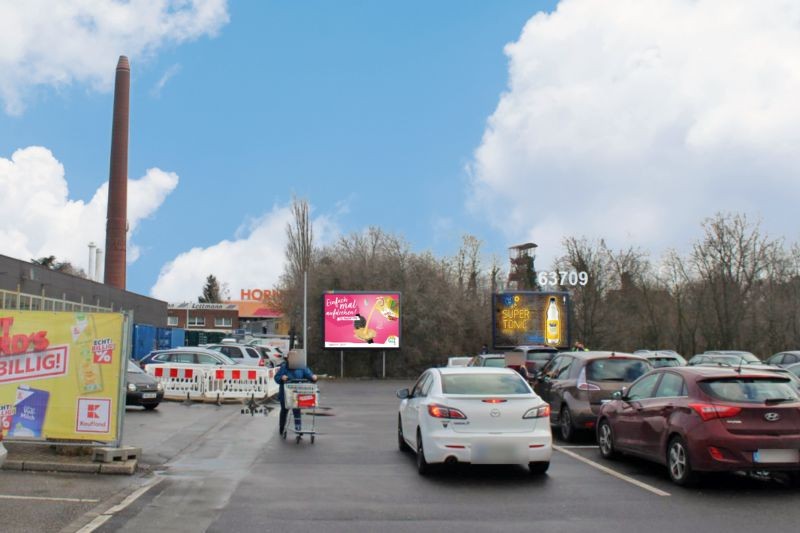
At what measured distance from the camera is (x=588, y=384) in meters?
13.7

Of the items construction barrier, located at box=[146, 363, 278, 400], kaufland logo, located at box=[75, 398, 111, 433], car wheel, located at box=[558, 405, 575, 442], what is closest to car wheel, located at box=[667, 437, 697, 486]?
car wheel, located at box=[558, 405, 575, 442]

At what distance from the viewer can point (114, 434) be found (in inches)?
431

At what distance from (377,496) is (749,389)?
471cm

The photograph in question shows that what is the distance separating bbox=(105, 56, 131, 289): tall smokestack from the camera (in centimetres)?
5247

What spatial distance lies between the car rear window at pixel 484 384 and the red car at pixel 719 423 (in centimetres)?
175

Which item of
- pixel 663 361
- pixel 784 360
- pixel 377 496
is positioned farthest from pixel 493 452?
pixel 784 360

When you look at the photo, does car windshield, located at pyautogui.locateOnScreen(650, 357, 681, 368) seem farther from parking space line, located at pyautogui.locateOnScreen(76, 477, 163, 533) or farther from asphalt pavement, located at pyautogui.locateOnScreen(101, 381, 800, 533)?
parking space line, located at pyautogui.locateOnScreen(76, 477, 163, 533)

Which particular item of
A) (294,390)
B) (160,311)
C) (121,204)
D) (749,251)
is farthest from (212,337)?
(294,390)

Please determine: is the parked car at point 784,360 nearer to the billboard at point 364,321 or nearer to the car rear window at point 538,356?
the car rear window at point 538,356

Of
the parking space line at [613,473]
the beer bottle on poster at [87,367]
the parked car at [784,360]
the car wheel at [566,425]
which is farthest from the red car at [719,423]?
the parked car at [784,360]

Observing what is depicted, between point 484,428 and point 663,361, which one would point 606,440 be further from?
point 663,361

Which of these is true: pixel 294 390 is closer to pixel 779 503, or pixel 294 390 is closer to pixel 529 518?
pixel 529 518

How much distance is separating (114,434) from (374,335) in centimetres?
3394

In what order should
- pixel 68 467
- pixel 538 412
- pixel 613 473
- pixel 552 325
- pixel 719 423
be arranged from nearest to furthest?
pixel 719 423, pixel 538 412, pixel 68 467, pixel 613 473, pixel 552 325
